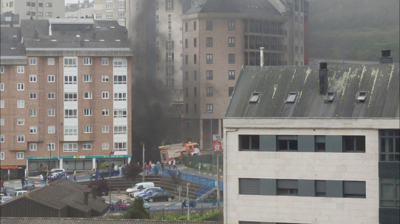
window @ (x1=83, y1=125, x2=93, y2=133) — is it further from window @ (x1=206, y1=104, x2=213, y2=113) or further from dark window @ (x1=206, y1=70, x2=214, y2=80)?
dark window @ (x1=206, y1=70, x2=214, y2=80)

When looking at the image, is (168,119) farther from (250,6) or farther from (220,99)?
(250,6)

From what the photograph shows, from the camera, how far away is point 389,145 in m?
33.5

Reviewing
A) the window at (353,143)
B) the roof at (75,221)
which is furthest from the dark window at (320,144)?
the roof at (75,221)

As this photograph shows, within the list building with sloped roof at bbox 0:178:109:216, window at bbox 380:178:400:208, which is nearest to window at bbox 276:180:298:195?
window at bbox 380:178:400:208

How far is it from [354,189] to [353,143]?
168cm

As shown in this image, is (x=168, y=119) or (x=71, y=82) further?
(x=168, y=119)

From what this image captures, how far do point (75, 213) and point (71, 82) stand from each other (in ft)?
123

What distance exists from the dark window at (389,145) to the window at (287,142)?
3234 mm

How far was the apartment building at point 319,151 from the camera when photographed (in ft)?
110

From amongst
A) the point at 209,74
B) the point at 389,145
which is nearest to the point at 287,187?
the point at 389,145

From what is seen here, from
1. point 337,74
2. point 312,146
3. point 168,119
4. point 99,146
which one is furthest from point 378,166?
point 168,119

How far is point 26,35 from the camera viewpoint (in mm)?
95312

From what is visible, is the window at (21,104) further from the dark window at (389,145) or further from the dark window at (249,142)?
the dark window at (389,145)

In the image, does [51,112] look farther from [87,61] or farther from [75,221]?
[75,221]
